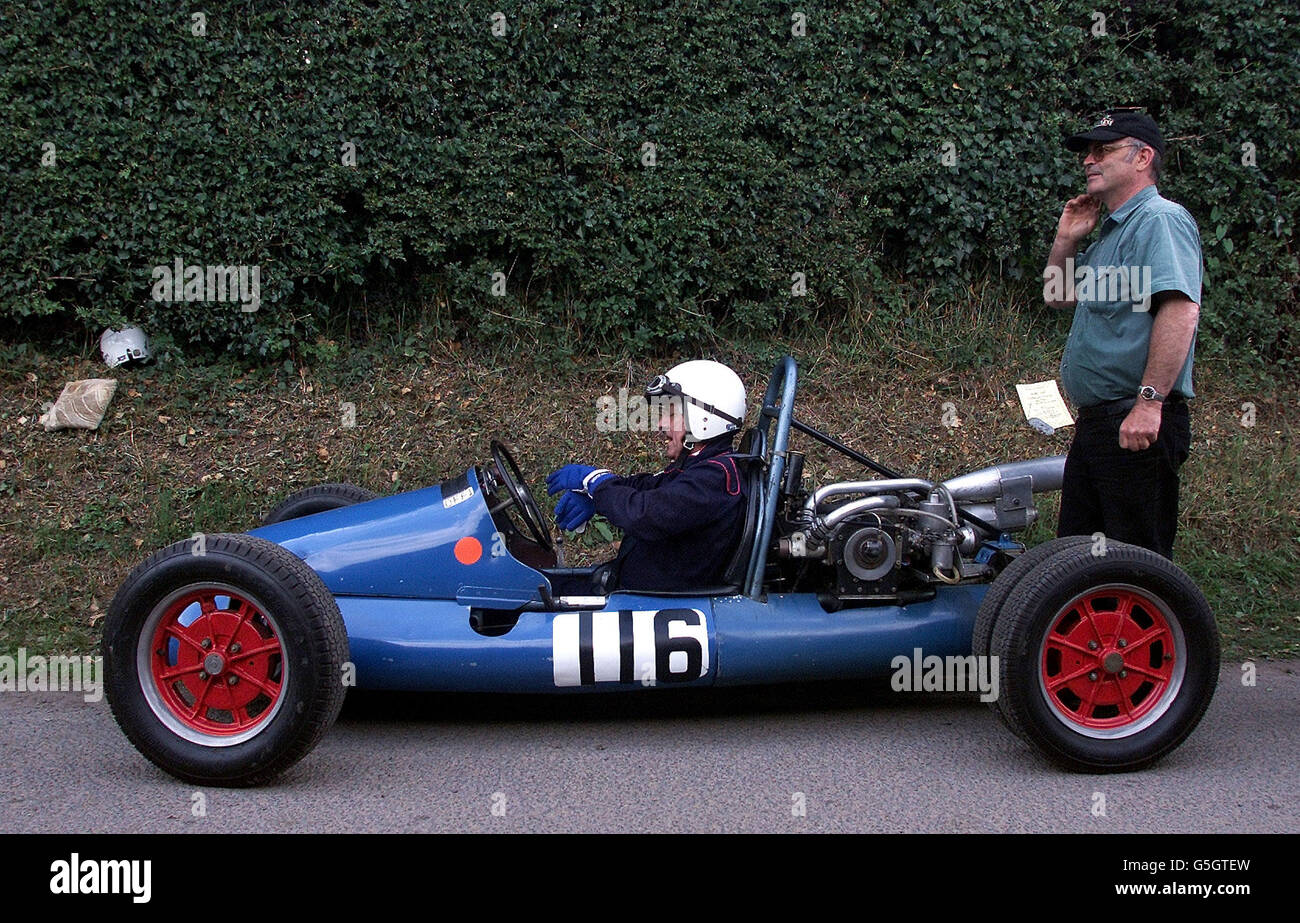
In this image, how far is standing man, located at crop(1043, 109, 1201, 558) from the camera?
12.7ft

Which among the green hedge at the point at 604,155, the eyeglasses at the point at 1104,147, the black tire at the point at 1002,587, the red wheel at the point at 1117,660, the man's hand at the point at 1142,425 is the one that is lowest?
the red wheel at the point at 1117,660

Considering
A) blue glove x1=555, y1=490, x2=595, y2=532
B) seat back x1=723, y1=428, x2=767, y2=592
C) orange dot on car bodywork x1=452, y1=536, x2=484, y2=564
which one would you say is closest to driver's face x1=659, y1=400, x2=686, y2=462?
seat back x1=723, y1=428, x2=767, y2=592

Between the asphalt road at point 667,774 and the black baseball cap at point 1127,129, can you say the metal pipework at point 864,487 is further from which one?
the black baseball cap at point 1127,129

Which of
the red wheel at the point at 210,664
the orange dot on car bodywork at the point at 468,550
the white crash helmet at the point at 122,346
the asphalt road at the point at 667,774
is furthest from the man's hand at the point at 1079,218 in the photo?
the white crash helmet at the point at 122,346

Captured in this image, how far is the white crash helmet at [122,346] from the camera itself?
21.6 feet

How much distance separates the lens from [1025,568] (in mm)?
3779

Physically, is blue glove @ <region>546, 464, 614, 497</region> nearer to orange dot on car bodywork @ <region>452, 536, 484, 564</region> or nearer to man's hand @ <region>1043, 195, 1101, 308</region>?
orange dot on car bodywork @ <region>452, 536, 484, 564</region>

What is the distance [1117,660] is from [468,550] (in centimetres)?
214

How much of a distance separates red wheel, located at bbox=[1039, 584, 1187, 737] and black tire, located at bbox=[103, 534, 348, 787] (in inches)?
89.1

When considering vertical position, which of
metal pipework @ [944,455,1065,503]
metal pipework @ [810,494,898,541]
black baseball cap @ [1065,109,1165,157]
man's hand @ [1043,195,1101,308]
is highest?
black baseball cap @ [1065,109,1165,157]

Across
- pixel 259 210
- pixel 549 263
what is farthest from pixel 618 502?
pixel 259 210

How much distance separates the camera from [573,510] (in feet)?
13.8

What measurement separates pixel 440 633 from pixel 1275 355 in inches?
234

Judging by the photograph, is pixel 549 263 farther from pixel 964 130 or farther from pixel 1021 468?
pixel 1021 468
